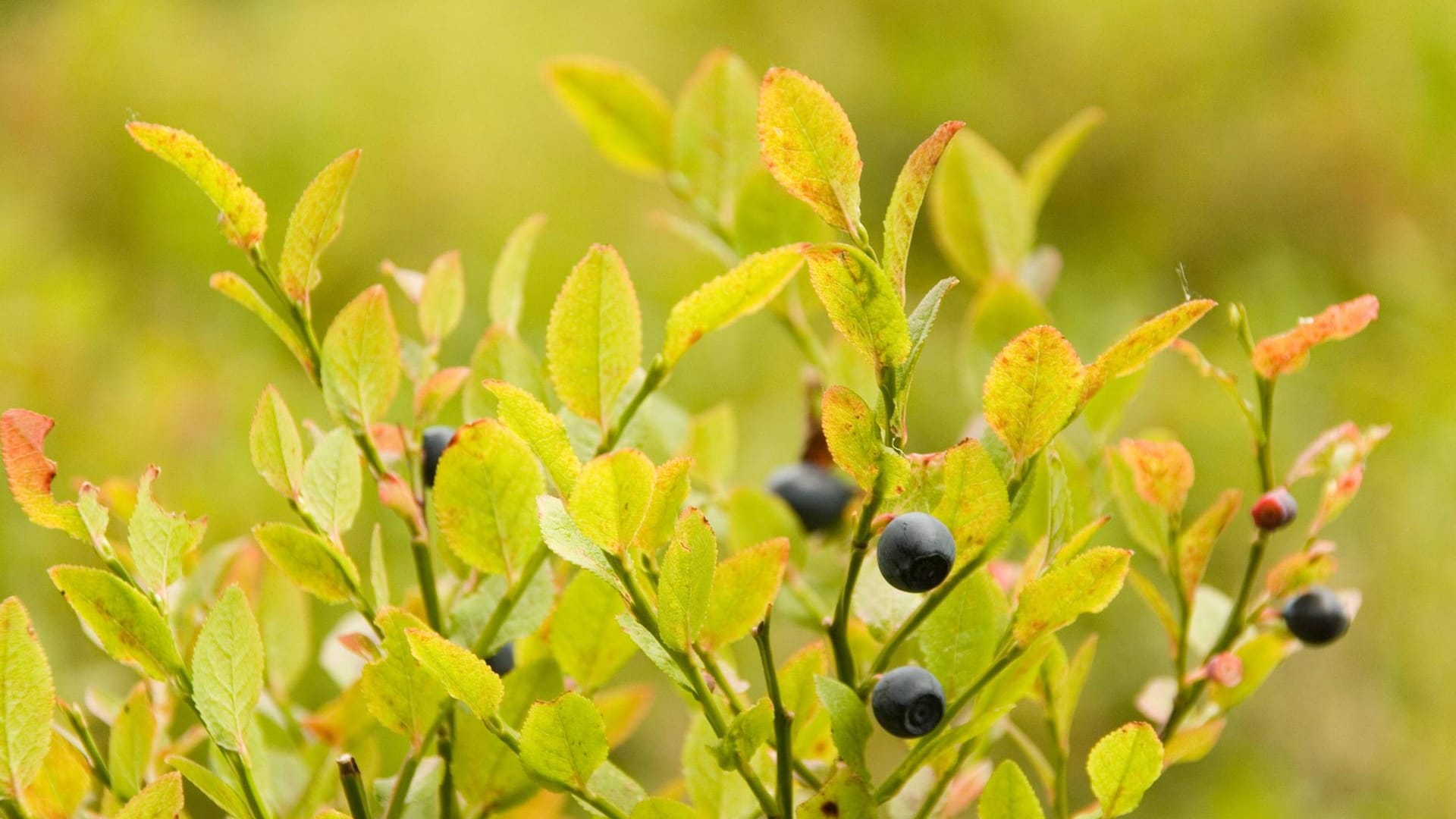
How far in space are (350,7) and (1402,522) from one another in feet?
7.33

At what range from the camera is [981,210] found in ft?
1.44

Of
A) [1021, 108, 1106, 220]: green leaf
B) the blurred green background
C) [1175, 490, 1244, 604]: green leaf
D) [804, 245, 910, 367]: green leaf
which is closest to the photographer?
[804, 245, 910, 367]: green leaf

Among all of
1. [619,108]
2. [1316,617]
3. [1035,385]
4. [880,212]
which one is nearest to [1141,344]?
[1035,385]

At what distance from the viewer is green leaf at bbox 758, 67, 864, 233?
10.0 inches

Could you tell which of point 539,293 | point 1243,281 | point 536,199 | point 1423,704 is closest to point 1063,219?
point 1243,281

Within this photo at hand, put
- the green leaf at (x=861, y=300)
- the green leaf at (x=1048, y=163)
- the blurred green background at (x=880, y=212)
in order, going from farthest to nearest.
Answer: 1. the blurred green background at (x=880, y=212)
2. the green leaf at (x=1048, y=163)
3. the green leaf at (x=861, y=300)

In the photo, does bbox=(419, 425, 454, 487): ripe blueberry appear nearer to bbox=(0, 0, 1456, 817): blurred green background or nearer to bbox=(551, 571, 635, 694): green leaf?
bbox=(551, 571, 635, 694): green leaf

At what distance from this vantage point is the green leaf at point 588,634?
1.03 feet

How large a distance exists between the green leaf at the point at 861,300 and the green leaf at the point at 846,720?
0.23 ft

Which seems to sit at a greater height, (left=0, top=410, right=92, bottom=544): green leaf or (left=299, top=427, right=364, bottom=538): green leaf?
(left=0, top=410, right=92, bottom=544): green leaf

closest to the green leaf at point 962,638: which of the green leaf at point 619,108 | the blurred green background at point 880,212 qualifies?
the green leaf at point 619,108

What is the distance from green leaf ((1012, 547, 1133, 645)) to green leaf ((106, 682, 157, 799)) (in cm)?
22

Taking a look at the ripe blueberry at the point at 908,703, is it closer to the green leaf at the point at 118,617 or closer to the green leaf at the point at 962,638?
the green leaf at the point at 962,638

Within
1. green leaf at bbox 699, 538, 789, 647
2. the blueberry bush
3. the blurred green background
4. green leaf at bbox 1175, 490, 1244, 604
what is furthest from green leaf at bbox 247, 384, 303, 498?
the blurred green background
